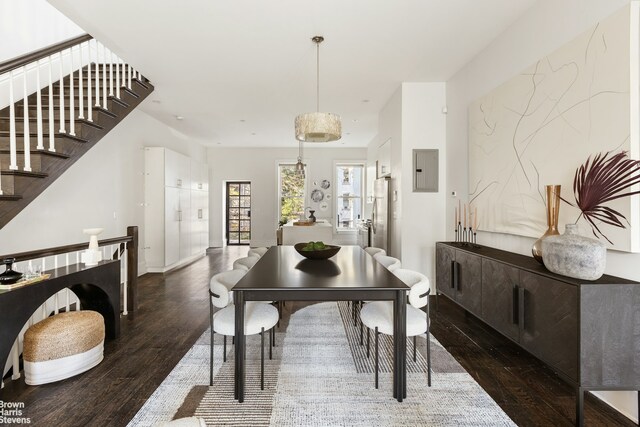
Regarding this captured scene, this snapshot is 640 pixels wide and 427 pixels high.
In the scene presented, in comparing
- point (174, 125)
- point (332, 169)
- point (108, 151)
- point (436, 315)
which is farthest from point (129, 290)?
point (332, 169)

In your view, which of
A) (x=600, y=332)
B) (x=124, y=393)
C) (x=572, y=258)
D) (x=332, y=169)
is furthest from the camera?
(x=332, y=169)

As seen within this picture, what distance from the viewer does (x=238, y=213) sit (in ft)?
33.8

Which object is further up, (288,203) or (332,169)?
(332,169)

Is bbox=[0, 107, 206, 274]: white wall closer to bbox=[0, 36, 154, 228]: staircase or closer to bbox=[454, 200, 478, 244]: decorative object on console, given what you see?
bbox=[0, 36, 154, 228]: staircase

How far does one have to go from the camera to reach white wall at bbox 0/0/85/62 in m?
3.32

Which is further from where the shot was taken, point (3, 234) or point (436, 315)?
point (436, 315)

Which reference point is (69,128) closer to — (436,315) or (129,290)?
(129,290)

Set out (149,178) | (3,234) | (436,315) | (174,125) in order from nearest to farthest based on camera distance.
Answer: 1. (3,234)
2. (436,315)
3. (149,178)
4. (174,125)

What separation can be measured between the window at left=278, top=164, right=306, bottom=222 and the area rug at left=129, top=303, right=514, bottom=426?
6658 mm

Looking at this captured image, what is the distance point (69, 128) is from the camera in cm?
325

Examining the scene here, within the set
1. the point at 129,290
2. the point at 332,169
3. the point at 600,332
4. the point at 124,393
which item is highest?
the point at 332,169

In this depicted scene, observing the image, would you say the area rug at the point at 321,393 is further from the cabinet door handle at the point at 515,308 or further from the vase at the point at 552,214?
the vase at the point at 552,214

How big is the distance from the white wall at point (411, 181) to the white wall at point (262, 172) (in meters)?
4.90

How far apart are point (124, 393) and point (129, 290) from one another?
6.45ft
